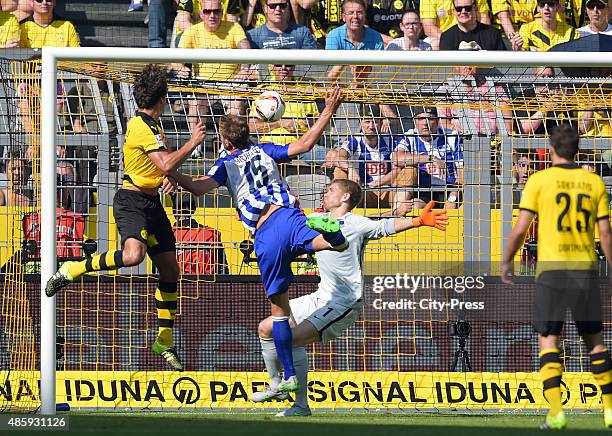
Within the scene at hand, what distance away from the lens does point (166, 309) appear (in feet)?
30.3

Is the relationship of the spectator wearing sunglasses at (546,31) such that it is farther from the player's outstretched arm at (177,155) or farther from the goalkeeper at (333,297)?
the player's outstretched arm at (177,155)

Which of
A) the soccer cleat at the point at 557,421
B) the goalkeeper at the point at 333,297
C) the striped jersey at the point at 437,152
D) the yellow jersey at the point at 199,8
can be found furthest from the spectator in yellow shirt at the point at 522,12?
the soccer cleat at the point at 557,421

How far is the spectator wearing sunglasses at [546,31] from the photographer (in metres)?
14.6

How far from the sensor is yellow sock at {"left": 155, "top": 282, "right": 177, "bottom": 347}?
921 cm

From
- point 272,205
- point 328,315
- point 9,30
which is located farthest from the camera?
point 9,30

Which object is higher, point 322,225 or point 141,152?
point 141,152

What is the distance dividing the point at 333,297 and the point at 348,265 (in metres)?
0.28

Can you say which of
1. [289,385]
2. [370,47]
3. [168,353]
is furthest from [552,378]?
[370,47]

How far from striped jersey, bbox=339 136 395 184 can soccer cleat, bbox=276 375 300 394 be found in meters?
2.99

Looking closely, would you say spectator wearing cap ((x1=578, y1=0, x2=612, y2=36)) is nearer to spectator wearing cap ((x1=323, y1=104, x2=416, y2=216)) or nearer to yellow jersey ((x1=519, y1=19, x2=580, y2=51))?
yellow jersey ((x1=519, y1=19, x2=580, y2=51))

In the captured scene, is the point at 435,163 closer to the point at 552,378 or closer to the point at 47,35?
the point at 552,378

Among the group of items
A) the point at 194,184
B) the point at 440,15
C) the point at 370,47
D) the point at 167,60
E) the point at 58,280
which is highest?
the point at 440,15

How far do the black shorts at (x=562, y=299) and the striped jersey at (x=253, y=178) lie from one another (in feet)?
7.56

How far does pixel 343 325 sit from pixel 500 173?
107 inches
